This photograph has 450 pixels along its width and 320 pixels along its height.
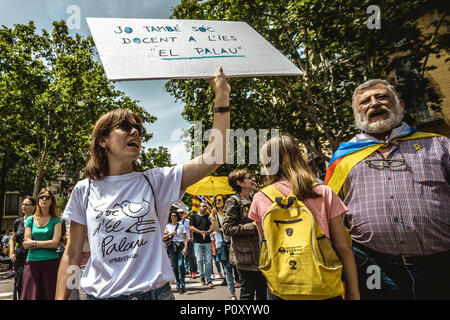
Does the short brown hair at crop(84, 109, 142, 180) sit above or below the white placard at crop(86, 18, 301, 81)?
below

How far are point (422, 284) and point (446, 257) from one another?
247mm

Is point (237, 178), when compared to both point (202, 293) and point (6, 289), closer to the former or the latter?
point (202, 293)

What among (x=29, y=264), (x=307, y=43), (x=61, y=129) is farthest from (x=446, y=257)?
(x=61, y=129)

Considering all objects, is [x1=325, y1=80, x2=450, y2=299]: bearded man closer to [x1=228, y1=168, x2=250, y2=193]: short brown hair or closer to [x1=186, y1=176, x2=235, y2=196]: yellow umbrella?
[x1=228, y1=168, x2=250, y2=193]: short brown hair

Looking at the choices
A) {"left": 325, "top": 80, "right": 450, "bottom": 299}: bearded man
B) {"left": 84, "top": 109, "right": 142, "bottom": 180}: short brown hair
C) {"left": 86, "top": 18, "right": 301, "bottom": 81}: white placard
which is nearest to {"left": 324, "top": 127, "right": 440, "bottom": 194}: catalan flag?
{"left": 325, "top": 80, "right": 450, "bottom": 299}: bearded man

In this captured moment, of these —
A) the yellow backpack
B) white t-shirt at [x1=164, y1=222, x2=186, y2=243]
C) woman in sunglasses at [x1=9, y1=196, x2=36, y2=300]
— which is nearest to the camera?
the yellow backpack

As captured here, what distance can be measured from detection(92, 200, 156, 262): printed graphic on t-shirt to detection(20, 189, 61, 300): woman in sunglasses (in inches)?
135

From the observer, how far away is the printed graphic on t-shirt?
148cm

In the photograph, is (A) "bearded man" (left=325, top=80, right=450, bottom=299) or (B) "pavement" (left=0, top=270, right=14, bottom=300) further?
(B) "pavement" (left=0, top=270, right=14, bottom=300)

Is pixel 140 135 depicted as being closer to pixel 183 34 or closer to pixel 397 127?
pixel 183 34

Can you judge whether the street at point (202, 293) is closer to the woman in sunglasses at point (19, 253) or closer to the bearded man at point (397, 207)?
the woman in sunglasses at point (19, 253)

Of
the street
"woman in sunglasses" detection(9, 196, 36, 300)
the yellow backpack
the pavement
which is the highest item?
the yellow backpack

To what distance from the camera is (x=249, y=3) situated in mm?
9062

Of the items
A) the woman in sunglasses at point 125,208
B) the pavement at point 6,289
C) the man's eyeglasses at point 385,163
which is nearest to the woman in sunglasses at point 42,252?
the woman in sunglasses at point 125,208
